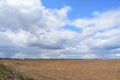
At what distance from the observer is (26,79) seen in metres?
20.1

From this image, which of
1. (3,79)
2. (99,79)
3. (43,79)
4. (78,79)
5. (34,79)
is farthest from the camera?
(99,79)

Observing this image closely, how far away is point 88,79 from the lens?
106 ft

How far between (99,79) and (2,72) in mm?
16418

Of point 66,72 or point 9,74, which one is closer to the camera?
point 9,74

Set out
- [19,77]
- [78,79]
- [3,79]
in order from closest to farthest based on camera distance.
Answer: [3,79]
[19,77]
[78,79]

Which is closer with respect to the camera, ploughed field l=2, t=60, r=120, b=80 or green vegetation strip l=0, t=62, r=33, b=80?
green vegetation strip l=0, t=62, r=33, b=80

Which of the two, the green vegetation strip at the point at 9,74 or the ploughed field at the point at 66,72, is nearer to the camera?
the green vegetation strip at the point at 9,74

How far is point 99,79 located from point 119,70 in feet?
32.6

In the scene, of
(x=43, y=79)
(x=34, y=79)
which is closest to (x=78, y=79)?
(x=43, y=79)

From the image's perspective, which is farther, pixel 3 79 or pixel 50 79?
pixel 50 79

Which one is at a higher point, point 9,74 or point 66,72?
point 66,72

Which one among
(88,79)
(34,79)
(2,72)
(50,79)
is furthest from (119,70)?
(2,72)

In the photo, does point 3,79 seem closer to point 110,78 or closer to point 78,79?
point 78,79

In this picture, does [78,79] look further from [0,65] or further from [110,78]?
[0,65]
